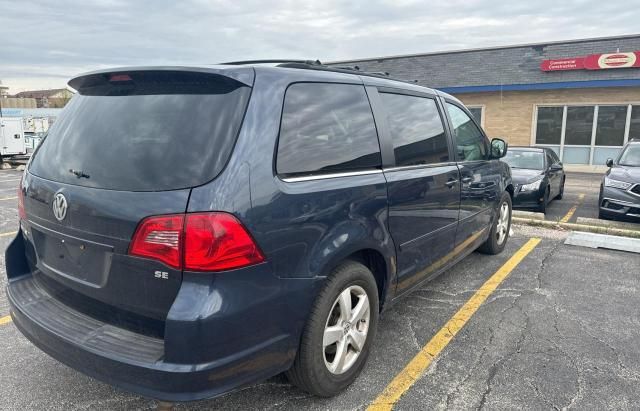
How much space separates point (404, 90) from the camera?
3551mm

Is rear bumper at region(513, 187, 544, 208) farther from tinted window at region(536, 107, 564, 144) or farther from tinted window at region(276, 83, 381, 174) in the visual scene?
tinted window at region(536, 107, 564, 144)

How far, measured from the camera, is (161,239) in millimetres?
2018

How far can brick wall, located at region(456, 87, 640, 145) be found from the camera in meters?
17.0

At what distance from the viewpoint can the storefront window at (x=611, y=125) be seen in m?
17.0

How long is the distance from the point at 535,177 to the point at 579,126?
418 inches

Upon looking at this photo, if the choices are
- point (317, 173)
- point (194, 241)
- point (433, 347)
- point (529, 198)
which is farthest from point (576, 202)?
point (194, 241)

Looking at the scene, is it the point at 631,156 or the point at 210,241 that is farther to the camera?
the point at 631,156

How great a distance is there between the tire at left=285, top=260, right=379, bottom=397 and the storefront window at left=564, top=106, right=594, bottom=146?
1803 cm

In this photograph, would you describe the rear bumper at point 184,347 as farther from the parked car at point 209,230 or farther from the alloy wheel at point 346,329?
the alloy wheel at point 346,329

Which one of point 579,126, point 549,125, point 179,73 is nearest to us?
point 179,73

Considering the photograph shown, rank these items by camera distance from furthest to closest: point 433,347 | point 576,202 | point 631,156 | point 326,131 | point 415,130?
point 576,202 → point 631,156 → point 415,130 → point 433,347 → point 326,131

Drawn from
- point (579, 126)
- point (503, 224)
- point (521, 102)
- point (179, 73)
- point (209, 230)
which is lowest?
point (503, 224)

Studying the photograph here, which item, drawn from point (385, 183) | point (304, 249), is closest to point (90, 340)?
point (304, 249)

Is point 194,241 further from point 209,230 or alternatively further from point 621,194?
point 621,194
